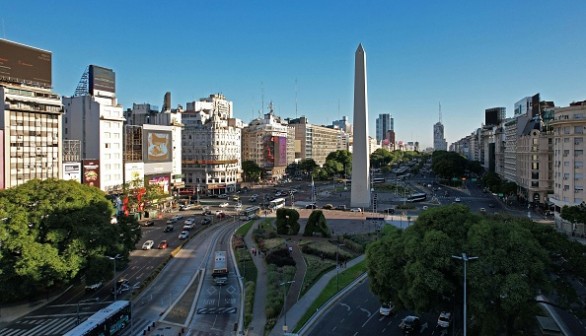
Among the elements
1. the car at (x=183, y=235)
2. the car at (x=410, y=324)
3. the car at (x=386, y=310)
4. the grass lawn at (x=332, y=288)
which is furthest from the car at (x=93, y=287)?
the car at (x=410, y=324)

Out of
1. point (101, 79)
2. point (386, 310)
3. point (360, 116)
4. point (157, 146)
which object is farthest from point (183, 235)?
point (386, 310)

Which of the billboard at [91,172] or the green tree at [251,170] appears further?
the green tree at [251,170]

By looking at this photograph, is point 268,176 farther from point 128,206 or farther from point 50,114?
point 50,114

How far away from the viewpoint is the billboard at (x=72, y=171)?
62.3m

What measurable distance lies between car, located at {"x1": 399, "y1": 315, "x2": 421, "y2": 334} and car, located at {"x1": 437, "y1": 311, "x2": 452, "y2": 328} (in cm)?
135

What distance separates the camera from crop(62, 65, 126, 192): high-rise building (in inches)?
2827

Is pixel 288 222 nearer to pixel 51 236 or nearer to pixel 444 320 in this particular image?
pixel 51 236

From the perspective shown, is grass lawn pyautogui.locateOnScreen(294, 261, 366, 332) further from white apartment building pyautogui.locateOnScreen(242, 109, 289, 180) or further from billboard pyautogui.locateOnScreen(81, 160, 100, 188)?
white apartment building pyautogui.locateOnScreen(242, 109, 289, 180)

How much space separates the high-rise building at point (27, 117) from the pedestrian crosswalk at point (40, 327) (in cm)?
2759

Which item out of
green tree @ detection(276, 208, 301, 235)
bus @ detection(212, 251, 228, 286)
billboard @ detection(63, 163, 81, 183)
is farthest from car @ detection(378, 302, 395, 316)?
billboard @ detection(63, 163, 81, 183)

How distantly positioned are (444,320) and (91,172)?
5799 centimetres

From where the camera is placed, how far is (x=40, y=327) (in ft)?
99.7

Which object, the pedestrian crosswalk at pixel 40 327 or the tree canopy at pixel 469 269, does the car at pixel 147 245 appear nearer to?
the pedestrian crosswalk at pixel 40 327

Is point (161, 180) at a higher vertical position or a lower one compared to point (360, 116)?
lower
